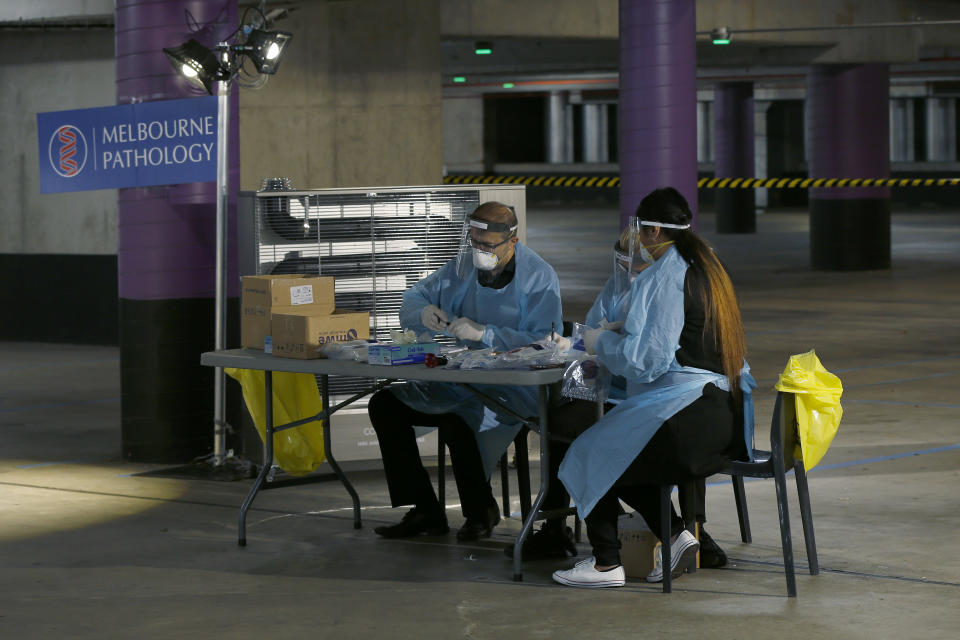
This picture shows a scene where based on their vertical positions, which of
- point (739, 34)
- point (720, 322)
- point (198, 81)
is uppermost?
point (739, 34)

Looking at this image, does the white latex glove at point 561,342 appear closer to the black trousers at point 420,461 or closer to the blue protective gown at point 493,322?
the blue protective gown at point 493,322

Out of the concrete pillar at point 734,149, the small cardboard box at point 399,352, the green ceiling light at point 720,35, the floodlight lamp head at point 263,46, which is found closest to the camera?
the small cardboard box at point 399,352

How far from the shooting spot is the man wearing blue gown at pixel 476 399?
20.6ft

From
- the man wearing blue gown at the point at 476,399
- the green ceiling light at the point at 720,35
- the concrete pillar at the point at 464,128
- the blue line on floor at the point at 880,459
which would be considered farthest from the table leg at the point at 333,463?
the concrete pillar at the point at 464,128

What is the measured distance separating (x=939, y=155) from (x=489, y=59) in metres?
19.4

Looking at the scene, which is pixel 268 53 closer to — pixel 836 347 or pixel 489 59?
pixel 836 347

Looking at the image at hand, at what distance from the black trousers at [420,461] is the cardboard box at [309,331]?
1.02 feet

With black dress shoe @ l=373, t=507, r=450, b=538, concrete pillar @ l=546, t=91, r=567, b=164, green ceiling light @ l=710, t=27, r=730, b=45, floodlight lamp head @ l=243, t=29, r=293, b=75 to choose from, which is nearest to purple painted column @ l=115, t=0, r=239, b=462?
floodlight lamp head @ l=243, t=29, r=293, b=75

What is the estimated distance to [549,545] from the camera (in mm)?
6004

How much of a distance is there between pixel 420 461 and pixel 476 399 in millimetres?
353

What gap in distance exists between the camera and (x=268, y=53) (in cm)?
782

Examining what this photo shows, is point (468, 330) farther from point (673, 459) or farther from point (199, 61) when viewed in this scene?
point (199, 61)

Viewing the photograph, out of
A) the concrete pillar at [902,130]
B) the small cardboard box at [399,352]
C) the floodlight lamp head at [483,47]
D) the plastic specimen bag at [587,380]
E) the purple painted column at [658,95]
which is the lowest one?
the plastic specimen bag at [587,380]

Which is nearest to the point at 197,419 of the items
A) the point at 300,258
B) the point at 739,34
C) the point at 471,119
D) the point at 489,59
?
the point at 300,258
